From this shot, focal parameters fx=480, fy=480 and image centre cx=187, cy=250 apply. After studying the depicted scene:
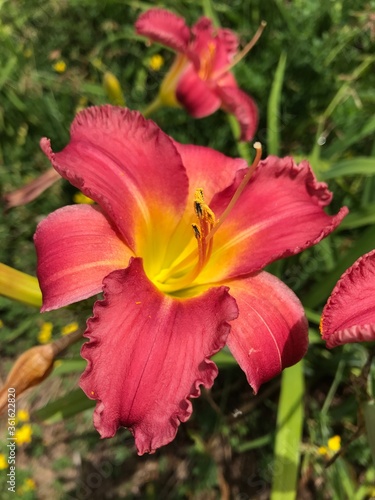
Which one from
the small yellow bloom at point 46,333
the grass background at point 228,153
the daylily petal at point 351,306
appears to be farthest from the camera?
the small yellow bloom at point 46,333

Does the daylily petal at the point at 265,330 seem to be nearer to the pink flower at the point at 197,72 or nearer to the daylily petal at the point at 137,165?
the daylily petal at the point at 137,165

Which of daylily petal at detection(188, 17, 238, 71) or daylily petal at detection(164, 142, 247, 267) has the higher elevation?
daylily petal at detection(188, 17, 238, 71)

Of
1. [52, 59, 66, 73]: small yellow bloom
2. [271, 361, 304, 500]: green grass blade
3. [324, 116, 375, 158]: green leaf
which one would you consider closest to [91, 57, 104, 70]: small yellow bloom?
[52, 59, 66, 73]: small yellow bloom

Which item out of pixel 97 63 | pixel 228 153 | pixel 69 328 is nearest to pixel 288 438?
pixel 69 328

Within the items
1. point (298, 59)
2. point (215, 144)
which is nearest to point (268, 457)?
point (215, 144)

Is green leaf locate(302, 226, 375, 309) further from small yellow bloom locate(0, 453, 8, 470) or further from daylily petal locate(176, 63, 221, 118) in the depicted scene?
small yellow bloom locate(0, 453, 8, 470)

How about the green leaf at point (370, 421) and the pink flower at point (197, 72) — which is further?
the pink flower at point (197, 72)

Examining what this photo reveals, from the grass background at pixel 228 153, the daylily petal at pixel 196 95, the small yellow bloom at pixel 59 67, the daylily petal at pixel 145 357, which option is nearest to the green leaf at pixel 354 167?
the grass background at pixel 228 153

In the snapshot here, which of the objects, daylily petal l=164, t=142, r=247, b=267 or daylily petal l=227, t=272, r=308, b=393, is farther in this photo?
daylily petal l=164, t=142, r=247, b=267
